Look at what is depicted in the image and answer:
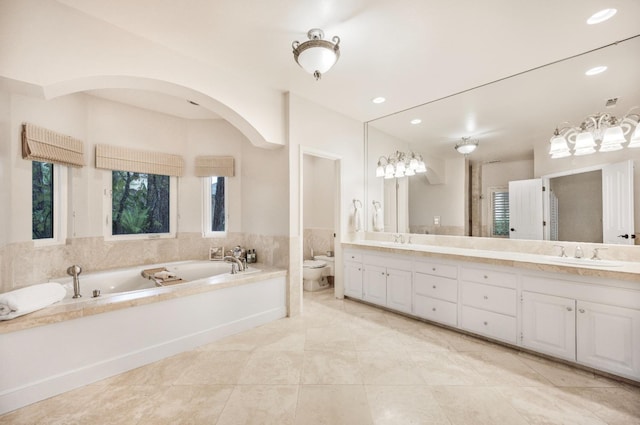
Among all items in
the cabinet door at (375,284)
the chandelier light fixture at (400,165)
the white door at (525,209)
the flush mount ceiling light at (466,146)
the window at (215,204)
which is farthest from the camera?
the window at (215,204)

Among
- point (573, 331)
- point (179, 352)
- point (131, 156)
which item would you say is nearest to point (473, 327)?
point (573, 331)

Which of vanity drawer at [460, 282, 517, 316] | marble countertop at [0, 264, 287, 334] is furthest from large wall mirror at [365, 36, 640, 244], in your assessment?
marble countertop at [0, 264, 287, 334]

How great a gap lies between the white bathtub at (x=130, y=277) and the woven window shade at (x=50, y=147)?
51.0 inches

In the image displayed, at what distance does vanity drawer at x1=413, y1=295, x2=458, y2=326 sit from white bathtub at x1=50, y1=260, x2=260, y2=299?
2.03 m

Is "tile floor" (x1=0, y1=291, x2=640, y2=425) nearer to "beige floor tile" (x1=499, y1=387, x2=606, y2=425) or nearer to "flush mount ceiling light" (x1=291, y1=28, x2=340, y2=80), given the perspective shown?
"beige floor tile" (x1=499, y1=387, x2=606, y2=425)

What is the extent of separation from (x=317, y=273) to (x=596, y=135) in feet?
12.2

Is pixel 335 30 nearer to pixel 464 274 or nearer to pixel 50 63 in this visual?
pixel 50 63

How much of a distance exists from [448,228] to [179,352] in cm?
334

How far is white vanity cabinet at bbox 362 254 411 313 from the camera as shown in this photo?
3.29 m

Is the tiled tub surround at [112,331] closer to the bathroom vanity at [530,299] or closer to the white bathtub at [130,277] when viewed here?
the white bathtub at [130,277]

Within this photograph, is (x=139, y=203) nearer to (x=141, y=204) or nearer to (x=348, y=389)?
(x=141, y=204)

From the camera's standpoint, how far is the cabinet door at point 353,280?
3.83 metres

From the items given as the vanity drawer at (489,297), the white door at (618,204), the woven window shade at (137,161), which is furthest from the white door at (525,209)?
the woven window shade at (137,161)

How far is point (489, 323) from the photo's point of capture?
2.60m
